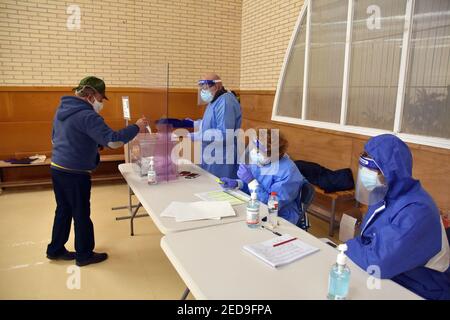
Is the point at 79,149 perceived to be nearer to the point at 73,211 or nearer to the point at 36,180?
the point at 73,211

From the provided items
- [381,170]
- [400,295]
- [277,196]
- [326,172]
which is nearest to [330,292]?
[400,295]

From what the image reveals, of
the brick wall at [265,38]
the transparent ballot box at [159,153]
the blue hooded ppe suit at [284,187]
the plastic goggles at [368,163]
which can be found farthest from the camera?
the brick wall at [265,38]

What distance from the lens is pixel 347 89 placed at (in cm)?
392

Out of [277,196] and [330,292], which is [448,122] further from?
[330,292]

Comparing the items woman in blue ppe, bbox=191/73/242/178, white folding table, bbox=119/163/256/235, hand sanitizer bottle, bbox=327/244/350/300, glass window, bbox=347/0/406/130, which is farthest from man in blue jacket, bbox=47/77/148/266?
glass window, bbox=347/0/406/130

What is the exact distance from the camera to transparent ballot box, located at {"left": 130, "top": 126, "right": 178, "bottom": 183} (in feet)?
9.04

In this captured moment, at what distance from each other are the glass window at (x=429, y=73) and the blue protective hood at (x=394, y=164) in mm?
1838

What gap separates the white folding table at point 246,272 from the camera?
4.08ft

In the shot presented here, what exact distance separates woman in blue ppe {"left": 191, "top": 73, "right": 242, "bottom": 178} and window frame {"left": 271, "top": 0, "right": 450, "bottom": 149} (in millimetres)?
1446

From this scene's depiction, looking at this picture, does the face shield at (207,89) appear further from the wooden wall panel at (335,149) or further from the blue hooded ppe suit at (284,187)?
the wooden wall panel at (335,149)

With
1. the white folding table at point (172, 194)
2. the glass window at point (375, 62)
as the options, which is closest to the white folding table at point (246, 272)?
the white folding table at point (172, 194)

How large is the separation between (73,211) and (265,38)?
420 cm

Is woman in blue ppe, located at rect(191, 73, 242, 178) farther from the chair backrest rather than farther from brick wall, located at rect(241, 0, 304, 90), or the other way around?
brick wall, located at rect(241, 0, 304, 90)

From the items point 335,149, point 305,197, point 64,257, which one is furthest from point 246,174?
point 335,149
